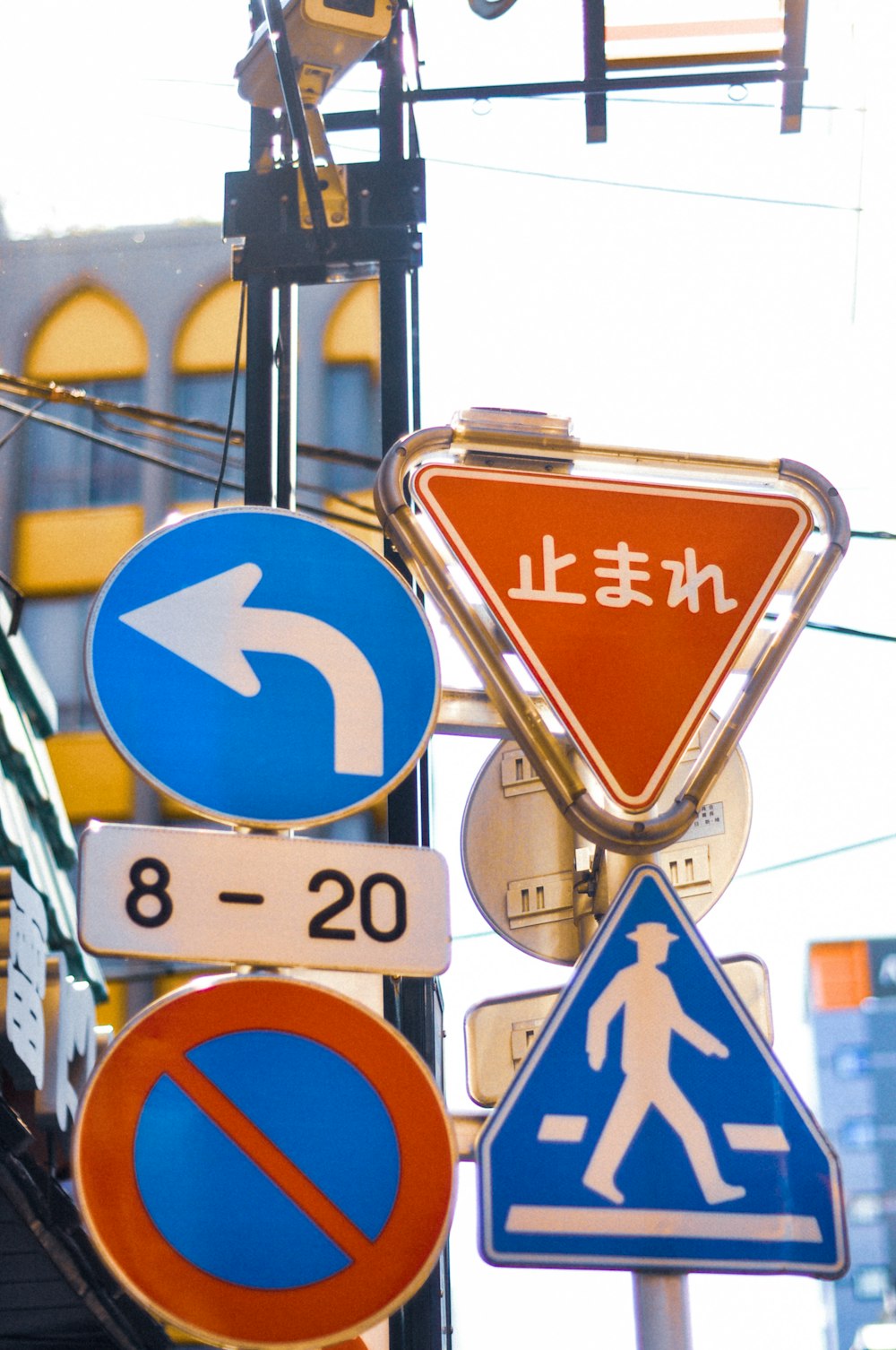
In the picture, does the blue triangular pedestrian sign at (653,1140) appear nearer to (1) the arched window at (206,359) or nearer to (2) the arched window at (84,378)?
(1) the arched window at (206,359)

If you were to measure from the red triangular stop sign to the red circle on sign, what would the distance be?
0.56 metres

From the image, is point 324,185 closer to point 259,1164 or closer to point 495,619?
point 495,619

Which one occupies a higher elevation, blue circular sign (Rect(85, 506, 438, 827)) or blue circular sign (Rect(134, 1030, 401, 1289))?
blue circular sign (Rect(85, 506, 438, 827))

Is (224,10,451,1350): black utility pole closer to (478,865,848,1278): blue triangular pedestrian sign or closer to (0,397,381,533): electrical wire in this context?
(0,397,381,533): electrical wire

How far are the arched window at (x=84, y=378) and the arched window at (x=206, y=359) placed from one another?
0.33 meters

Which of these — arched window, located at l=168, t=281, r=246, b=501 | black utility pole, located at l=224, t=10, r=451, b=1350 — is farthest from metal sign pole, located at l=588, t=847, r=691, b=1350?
arched window, located at l=168, t=281, r=246, b=501

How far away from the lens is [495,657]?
2.69m

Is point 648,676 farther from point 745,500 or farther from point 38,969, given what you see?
point 38,969

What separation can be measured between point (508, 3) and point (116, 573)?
3816mm

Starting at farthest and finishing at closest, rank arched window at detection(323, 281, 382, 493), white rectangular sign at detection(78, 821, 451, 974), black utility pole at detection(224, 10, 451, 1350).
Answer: arched window at detection(323, 281, 382, 493) < black utility pole at detection(224, 10, 451, 1350) < white rectangular sign at detection(78, 821, 451, 974)

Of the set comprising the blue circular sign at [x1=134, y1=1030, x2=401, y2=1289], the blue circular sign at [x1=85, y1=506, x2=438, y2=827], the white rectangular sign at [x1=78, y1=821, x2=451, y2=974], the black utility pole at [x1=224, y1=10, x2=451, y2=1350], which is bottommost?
the blue circular sign at [x1=134, y1=1030, x2=401, y2=1289]

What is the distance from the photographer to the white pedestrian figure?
2252 millimetres

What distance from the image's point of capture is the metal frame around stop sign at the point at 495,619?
8.39 feet

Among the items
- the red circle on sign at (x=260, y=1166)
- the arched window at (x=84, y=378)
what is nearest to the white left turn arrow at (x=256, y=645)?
the red circle on sign at (x=260, y=1166)
